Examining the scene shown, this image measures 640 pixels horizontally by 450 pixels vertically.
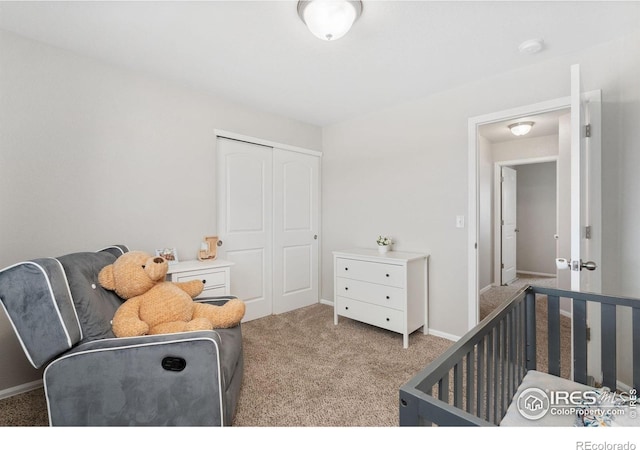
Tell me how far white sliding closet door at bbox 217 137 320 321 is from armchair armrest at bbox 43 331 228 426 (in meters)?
1.68

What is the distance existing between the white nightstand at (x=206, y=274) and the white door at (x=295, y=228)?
91cm

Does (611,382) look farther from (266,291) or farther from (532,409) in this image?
(266,291)

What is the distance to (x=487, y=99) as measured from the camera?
8.23 ft

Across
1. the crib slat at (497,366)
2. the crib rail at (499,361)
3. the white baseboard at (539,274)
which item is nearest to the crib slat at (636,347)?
the crib rail at (499,361)

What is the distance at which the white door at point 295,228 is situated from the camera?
3402mm

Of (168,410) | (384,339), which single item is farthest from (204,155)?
(384,339)

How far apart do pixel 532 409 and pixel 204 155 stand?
9.19 ft

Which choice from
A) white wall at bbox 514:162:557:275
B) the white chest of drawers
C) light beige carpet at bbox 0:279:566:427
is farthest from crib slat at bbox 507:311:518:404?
white wall at bbox 514:162:557:275

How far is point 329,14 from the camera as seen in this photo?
5.18ft

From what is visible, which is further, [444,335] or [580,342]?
[444,335]

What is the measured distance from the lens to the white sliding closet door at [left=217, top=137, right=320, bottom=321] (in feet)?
9.91

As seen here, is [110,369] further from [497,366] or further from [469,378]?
[497,366]

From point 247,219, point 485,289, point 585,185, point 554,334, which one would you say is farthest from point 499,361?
point 485,289

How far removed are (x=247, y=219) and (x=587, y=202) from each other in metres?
2.66
